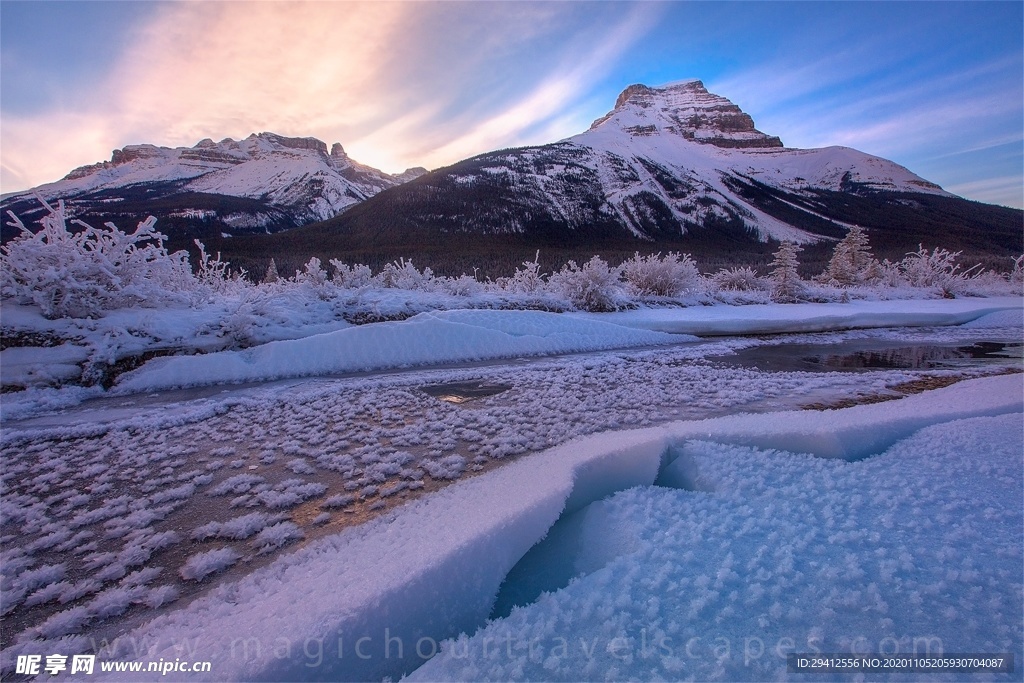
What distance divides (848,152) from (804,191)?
37.9 meters

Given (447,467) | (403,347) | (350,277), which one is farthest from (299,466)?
(350,277)

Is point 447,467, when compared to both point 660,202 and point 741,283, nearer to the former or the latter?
point 741,283

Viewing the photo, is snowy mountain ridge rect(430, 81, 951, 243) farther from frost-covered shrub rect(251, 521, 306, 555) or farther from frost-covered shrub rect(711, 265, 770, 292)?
frost-covered shrub rect(251, 521, 306, 555)

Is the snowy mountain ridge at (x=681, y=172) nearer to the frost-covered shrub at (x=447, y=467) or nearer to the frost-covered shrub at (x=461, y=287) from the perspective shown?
the frost-covered shrub at (x=461, y=287)

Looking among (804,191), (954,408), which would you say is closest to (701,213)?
(804,191)

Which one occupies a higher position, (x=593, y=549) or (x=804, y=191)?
(x=804, y=191)

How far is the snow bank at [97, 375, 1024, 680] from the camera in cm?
155

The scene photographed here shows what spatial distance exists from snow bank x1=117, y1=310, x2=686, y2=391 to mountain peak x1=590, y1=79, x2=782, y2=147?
12649 cm

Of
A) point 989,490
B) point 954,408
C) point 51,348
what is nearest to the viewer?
point 989,490

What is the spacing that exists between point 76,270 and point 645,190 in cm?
8909

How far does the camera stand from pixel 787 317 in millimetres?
12305

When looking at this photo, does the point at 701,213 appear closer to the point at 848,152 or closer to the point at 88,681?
the point at 848,152

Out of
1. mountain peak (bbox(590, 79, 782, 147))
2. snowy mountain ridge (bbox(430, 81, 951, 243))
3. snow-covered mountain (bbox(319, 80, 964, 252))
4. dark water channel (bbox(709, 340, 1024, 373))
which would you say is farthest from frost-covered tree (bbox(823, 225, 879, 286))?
mountain peak (bbox(590, 79, 782, 147))

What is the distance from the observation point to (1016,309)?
45.1ft
